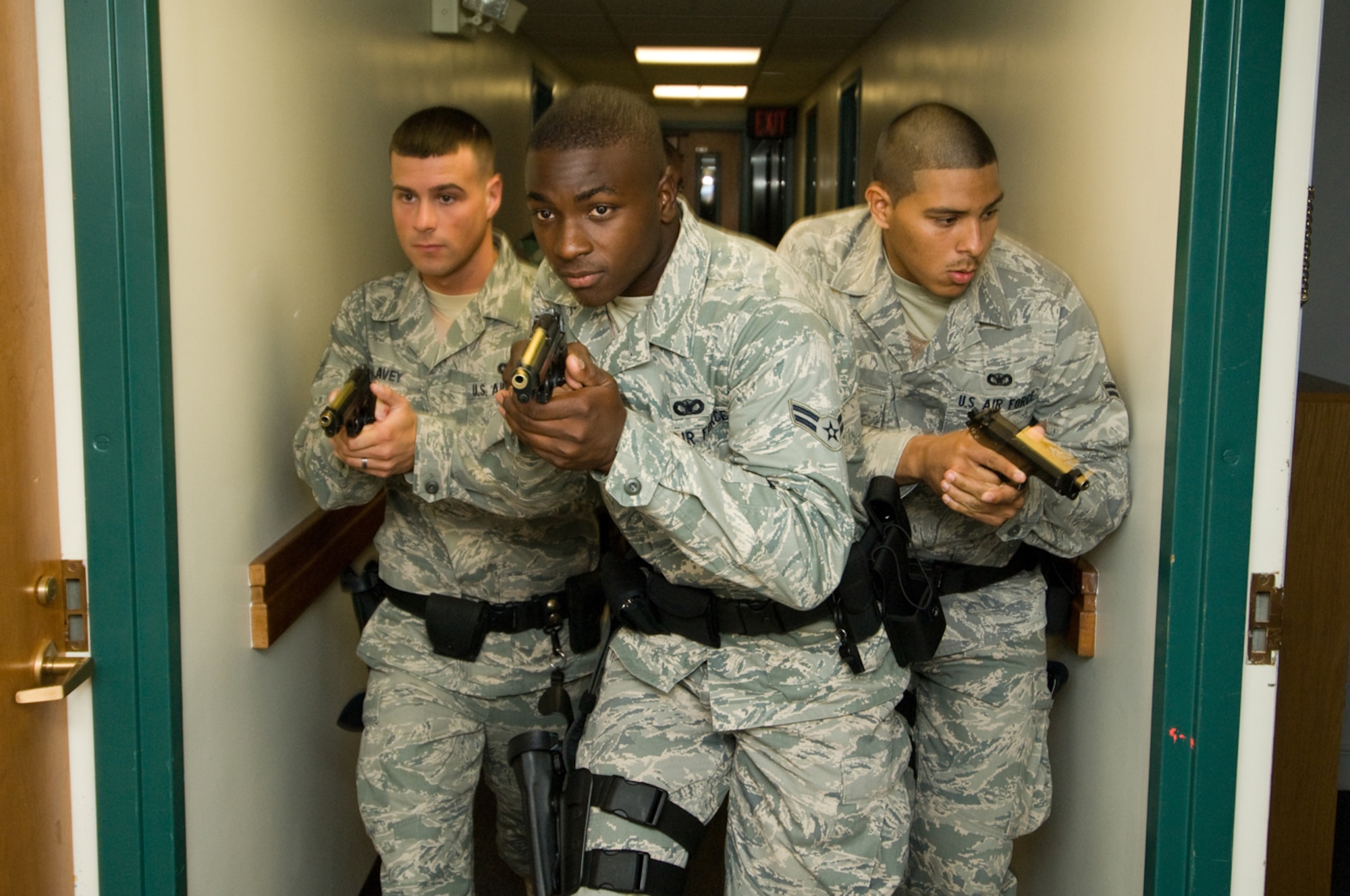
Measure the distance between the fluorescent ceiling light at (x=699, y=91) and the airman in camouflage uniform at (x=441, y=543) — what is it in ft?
23.2

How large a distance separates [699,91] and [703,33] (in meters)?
2.88

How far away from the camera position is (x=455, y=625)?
2318 mm

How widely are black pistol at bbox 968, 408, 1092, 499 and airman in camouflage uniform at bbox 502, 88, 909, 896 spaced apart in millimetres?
228

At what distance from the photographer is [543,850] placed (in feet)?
6.90

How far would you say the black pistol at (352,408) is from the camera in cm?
188

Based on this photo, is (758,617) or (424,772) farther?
(424,772)

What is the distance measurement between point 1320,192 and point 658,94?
7.13 meters

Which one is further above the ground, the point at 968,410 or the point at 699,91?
the point at 699,91

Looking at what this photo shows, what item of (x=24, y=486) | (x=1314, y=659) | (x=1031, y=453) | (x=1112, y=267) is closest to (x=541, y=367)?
(x=24, y=486)

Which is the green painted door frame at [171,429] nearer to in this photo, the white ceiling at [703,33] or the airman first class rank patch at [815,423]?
the airman first class rank patch at [815,423]

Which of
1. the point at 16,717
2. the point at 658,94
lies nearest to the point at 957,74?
the point at 16,717

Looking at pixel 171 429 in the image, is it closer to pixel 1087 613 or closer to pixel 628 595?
pixel 628 595

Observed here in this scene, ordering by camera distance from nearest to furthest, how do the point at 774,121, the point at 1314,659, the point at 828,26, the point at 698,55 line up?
the point at 1314,659 → the point at 828,26 → the point at 698,55 → the point at 774,121

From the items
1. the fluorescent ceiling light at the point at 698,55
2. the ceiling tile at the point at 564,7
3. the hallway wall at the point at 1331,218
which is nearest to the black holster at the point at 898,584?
the hallway wall at the point at 1331,218
